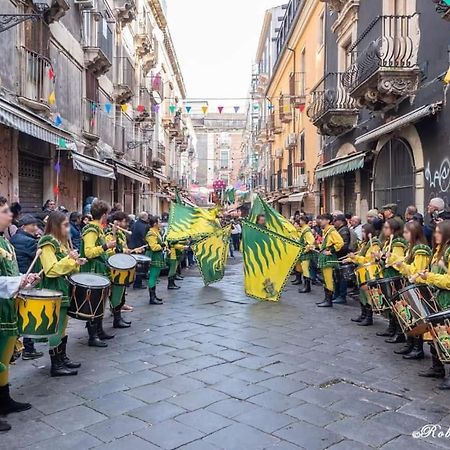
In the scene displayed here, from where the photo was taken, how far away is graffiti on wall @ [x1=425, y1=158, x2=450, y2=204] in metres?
9.16

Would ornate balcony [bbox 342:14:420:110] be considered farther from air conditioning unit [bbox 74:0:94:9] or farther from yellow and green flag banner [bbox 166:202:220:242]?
air conditioning unit [bbox 74:0:94:9]

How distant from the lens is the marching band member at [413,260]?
17.2ft

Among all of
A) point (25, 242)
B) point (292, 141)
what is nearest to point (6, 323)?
point (25, 242)

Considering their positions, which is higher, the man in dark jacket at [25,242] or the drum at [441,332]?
the man in dark jacket at [25,242]

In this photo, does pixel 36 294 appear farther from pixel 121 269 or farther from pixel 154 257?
pixel 154 257

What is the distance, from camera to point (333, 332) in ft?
22.7

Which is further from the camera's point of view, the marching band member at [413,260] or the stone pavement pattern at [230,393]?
the marching band member at [413,260]

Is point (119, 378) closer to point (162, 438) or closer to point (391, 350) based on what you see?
point (162, 438)

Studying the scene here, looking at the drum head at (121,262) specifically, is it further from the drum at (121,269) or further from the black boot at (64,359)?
the black boot at (64,359)

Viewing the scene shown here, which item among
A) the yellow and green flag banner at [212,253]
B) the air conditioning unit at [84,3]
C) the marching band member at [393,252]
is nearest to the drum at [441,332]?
the marching band member at [393,252]

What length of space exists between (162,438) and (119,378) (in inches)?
56.0

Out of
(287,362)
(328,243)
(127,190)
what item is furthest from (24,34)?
(127,190)

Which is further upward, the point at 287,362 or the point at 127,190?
the point at 127,190

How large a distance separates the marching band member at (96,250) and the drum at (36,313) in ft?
5.28
